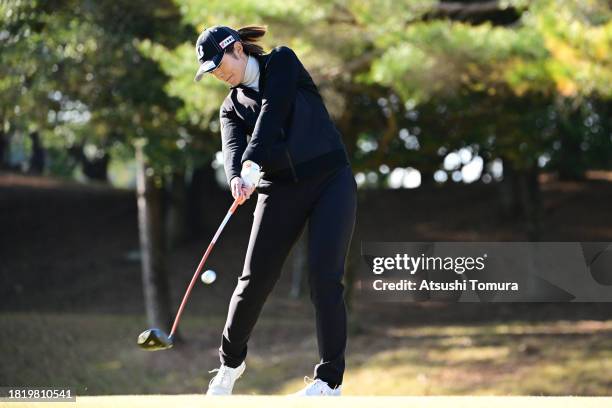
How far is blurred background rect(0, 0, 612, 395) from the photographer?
992 centimetres

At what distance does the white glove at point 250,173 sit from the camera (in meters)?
4.36

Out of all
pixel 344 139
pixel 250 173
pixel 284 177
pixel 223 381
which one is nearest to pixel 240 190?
pixel 250 173

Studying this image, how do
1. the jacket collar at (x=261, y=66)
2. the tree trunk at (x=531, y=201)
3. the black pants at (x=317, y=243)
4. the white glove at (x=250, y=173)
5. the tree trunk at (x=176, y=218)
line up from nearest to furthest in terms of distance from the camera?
1. the white glove at (x=250, y=173)
2. the black pants at (x=317, y=243)
3. the jacket collar at (x=261, y=66)
4. the tree trunk at (x=531, y=201)
5. the tree trunk at (x=176, y=218)

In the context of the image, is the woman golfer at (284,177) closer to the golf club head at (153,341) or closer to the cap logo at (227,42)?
the cap logo at (227,42)

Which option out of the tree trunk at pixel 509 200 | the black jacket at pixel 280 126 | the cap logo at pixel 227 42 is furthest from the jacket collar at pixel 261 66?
the tree trunk at pixel 509 200

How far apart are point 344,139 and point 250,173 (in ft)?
32.0

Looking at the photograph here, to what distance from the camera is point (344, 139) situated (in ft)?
46.1

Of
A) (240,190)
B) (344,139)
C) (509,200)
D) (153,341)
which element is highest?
(240,190)

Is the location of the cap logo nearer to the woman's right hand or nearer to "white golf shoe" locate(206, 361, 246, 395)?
the woman's right hand

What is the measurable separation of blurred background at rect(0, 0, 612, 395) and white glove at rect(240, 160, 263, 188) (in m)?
5.03

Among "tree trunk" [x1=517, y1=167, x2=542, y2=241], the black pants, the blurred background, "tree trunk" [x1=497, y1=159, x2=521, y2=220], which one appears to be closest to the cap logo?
the black pants

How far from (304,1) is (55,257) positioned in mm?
12771

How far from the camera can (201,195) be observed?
2245 cm

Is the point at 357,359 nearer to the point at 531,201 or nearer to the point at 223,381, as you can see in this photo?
the point at 531,201
